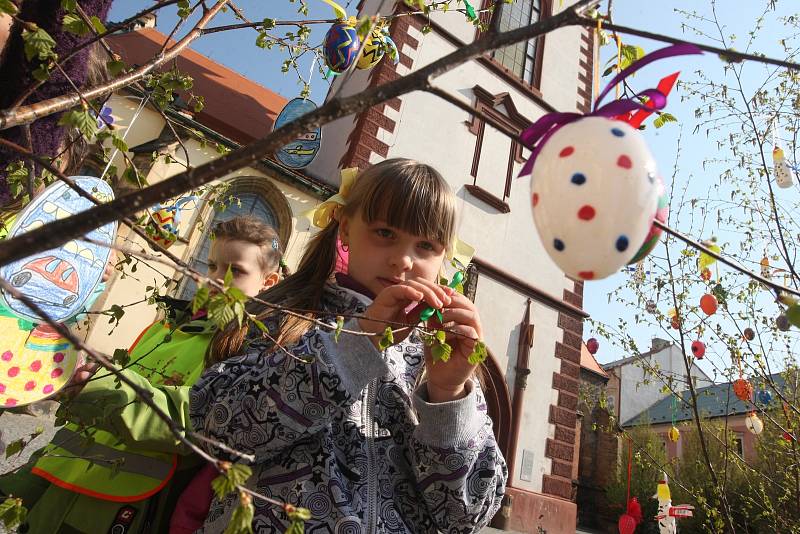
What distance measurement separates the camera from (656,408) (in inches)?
1054

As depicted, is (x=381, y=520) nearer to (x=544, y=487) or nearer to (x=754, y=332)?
(x=754, y=332)

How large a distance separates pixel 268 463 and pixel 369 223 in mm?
672

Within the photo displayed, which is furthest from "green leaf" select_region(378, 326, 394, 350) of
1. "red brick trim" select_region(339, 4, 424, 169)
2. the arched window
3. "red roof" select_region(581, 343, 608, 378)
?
"red roof" select_region(581, 343, 608, 378)

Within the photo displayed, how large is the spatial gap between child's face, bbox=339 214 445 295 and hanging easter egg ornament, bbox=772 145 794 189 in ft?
9.34

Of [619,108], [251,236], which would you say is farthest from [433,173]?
[251,236]

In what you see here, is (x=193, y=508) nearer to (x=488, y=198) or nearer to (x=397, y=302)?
(x=397, y=302)

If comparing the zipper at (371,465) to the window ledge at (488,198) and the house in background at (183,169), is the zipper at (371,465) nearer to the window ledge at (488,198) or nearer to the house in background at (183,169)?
the house in background at (183,169)

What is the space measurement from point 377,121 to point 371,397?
6794 millimetres

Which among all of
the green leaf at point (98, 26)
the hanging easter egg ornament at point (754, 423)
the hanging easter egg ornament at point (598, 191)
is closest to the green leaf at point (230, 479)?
the hanging easter egg ornament at point (598, 191)

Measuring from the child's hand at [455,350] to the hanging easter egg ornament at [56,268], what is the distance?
2.61 feet

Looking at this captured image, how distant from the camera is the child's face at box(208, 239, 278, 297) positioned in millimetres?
2131

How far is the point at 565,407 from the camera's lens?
312 inches

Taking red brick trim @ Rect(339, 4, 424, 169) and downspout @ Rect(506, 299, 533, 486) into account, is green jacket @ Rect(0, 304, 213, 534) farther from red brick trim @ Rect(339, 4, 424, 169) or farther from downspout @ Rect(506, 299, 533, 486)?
downspout @ Rect(506, 299, 533, 486)

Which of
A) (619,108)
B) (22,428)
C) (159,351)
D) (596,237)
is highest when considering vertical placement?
(619,108)
